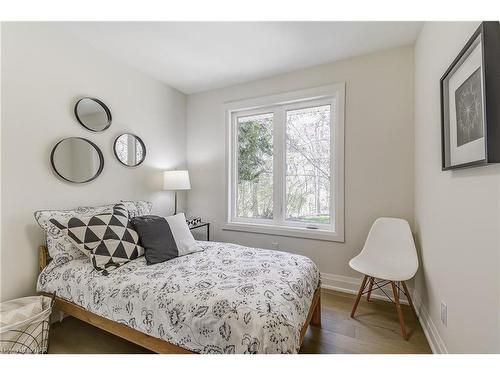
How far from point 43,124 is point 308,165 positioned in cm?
254

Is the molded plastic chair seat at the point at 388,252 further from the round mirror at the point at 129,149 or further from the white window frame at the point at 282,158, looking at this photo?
the round mirror at the point at 129,149

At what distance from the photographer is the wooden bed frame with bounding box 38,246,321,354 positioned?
127cm

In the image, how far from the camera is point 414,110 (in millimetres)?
2160

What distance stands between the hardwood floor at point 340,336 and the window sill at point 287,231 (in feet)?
2.37

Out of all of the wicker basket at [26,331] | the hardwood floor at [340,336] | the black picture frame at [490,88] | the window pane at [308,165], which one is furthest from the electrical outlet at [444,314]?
the wicker basket at [26,331]

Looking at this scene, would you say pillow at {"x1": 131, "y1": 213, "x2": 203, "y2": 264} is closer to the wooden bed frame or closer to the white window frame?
the wooden bed frame

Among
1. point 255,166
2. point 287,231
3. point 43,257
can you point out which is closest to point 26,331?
point 43,257

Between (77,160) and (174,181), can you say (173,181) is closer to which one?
(174,181)

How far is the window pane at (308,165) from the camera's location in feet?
8.67

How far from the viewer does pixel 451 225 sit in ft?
4.39

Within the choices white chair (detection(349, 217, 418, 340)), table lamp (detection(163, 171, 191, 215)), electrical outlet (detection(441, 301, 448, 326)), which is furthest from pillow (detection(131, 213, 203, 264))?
electrical outlet (detection(441, 301, 448, 326))

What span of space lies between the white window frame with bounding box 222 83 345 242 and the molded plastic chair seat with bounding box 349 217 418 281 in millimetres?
371
